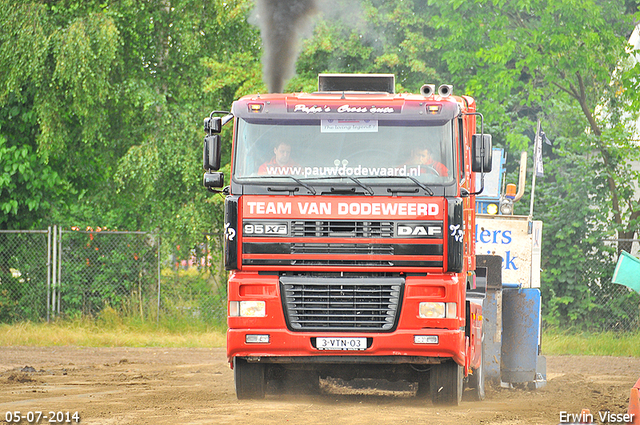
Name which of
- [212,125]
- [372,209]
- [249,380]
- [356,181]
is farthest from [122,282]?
[372,209]

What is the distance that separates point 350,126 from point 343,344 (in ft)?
7.47

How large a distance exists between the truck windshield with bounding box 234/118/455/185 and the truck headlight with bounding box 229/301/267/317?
1288 millimetres

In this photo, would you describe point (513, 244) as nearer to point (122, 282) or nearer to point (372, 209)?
point (372, 209)

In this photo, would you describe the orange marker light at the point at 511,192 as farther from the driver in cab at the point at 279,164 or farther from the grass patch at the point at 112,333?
the grass patch at the point at 112,333

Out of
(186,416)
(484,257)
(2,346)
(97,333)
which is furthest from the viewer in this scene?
(97,333)

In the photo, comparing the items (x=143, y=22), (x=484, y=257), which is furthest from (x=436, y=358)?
(x=143, y=22)

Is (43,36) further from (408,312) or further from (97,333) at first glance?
(408,312)

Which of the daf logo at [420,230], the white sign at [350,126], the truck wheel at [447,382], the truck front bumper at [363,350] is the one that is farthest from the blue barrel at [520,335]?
the white sign at [350,126]

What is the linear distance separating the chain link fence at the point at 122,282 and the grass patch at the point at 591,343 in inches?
17.1

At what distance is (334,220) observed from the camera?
9117 mm

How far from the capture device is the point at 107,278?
19609mm

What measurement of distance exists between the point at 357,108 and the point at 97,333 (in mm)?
10707

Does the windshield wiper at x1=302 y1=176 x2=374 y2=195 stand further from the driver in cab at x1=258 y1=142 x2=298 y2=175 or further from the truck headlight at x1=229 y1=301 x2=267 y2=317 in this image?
the truck headlight at x1=229 y1=301 x2=267 y2=317

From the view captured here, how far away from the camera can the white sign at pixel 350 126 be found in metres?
9.50
